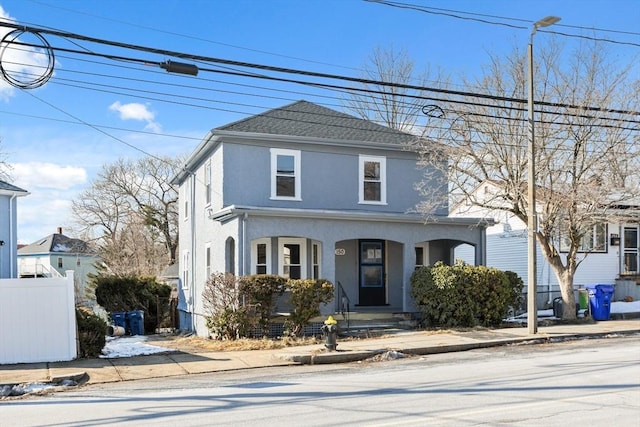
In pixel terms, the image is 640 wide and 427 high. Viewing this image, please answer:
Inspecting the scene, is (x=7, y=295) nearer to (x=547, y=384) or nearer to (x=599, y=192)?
(x=547, y=384)

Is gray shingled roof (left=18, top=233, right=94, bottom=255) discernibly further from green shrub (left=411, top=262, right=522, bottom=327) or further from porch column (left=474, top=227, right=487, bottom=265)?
green shrub (left=411, top=262, right=522, bottom=327)

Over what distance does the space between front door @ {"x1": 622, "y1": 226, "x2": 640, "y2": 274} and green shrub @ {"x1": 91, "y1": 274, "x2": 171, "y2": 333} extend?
20844mm

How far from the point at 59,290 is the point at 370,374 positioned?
23.3 feet

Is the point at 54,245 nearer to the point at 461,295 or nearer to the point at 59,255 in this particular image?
the point at 59,255

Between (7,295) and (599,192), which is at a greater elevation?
(599,192)

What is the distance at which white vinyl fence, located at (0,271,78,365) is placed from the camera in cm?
1290

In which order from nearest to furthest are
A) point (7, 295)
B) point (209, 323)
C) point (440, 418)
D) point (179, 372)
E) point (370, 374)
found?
point (440, 418)
point (370, 374)
point (179, 372)
point (7, 295)
point (209, 323)

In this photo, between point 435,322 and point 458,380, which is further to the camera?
point 435,322

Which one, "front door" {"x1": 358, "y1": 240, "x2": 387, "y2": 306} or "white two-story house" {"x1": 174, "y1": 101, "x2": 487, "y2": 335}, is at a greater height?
"white two-story house" {"x1": 174, "y1": 101, "x2": 487, "y2": 335}

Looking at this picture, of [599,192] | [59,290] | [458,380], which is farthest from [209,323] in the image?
[599,192]

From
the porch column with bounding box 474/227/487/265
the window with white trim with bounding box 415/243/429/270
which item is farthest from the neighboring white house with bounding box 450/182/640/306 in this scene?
the porch column with bounding box 474/227/487/265

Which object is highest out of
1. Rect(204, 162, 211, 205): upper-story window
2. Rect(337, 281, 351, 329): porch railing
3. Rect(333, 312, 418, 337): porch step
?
Rect(204, 162, 211, 205): upper-story window

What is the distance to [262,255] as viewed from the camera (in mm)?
19609

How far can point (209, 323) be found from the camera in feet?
55.1
